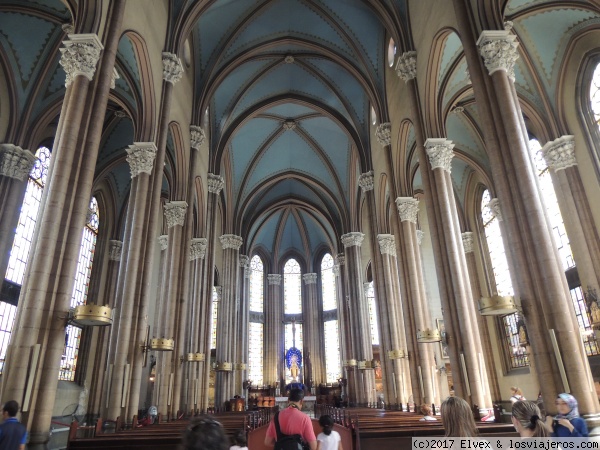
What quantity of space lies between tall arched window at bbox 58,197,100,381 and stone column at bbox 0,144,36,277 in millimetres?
3489

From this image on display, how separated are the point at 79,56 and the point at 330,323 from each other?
102 ft

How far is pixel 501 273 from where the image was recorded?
21.3 metres

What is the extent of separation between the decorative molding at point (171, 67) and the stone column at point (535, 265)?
33.1 ft

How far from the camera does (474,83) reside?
10.1 meters

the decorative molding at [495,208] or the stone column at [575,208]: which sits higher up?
the decorative molding at [495,208]

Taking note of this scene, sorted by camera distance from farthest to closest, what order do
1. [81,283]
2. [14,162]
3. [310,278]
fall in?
[310,278] < [81,283] < [14,162]

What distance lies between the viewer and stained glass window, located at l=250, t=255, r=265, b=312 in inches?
1479

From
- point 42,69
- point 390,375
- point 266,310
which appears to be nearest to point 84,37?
point 42,69

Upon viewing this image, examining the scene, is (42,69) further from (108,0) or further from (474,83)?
(474,83)

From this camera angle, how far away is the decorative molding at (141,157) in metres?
13.0

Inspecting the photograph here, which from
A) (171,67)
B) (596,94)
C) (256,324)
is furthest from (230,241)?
(596,94)

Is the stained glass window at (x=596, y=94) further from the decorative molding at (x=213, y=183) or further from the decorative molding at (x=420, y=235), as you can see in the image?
the decorative molding at (x=213, y=183)

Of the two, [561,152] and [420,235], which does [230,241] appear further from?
[561,152]

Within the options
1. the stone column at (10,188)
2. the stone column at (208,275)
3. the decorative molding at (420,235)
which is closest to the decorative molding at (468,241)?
the decorative molding at (420,235)
